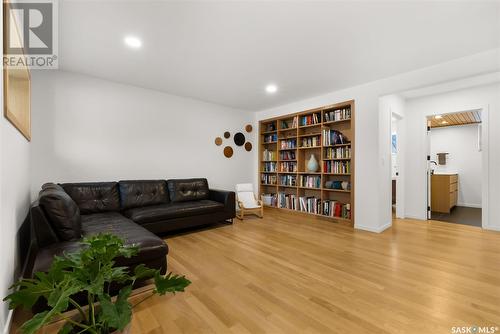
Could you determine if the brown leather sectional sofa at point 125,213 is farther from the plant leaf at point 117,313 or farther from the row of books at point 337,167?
the row of books at point 337,167

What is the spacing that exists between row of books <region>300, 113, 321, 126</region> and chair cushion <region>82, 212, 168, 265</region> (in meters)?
3.59

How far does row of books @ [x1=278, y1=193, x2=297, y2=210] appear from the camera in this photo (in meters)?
4.85

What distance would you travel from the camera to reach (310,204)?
178 inches

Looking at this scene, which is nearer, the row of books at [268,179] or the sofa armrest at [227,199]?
the sofa armrest at [227,199]

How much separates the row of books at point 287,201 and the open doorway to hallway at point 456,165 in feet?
9.64

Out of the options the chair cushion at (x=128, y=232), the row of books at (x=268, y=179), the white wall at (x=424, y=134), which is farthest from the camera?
the row of books at (x=268, y=179)

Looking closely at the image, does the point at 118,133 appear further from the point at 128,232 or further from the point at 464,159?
the point at 464,159

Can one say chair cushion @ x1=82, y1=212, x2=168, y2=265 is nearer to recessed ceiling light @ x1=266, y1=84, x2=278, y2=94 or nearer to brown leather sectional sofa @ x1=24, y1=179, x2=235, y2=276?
brown leather sectional sofa @ x1=24, y1=179, x2=235, y2=276

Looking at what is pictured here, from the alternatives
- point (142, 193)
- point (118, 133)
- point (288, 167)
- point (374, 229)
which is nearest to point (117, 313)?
point (142, 193)

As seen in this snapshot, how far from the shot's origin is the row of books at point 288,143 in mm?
5000

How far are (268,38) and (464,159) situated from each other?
6.50 metres

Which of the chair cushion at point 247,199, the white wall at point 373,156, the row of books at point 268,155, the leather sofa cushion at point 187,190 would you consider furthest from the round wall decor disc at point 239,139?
the white wall at point 373,156

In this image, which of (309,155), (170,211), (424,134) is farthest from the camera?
(309,155)

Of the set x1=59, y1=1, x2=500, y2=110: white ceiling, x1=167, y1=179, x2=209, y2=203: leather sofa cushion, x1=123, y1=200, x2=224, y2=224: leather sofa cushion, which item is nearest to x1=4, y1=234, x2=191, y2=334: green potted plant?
x1=59, y1=1, x2=500, y2=110: white ceiling
